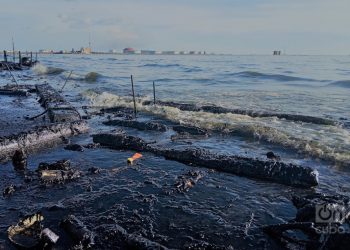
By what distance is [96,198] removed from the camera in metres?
8.52

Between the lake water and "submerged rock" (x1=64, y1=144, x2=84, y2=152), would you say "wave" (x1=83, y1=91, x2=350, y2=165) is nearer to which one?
the lake water

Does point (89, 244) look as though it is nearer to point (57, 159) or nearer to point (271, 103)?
point (57, 159)

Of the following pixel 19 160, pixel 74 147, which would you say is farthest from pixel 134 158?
pixel 19 160

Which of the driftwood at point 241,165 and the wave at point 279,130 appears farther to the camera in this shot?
the wave at point 279,130

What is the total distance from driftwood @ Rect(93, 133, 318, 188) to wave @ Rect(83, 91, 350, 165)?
2.82 meters

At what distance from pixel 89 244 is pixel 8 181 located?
414 centimetres

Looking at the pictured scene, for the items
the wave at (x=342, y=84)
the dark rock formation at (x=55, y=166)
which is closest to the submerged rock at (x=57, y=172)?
the dark rock formation at (x=55, y=166)

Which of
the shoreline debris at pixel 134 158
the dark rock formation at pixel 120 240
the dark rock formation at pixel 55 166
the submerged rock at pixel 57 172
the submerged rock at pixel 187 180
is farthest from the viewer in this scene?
the shoreline debris at pixel 134 158

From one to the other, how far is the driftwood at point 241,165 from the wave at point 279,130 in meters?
2.82

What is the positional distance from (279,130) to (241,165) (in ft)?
19.7

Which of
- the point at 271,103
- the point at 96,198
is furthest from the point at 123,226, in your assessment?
the point at 271,103

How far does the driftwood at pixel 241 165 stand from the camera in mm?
9586

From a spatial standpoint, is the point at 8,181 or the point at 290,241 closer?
the point at 290,241

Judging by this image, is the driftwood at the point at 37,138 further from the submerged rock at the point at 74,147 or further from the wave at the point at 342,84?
the wave at the point at 342,84
